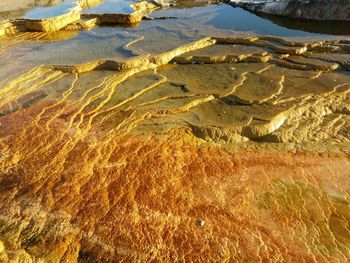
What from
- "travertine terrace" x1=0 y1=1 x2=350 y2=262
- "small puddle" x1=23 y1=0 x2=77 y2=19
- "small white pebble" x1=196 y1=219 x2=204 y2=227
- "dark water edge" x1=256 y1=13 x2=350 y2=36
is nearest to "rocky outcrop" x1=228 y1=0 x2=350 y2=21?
"dark water edge" x1=256 y1=13 x2=350 y2=36

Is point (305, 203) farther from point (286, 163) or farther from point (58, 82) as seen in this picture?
point (58, 82)

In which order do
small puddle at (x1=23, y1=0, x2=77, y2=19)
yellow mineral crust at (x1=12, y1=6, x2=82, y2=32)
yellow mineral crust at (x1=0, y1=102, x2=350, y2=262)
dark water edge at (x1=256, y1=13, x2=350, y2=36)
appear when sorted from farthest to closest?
small puddle at (x1=23, y1=0, x2=77, y2=19), yellow mineral crust at (x1=12, y1=6, x2=82, y2=32), dark water edge at (x1=256, y1=13, x2=350, y2=36), yellow mineral crust at (x1=0, y1=102, x2=350, y2=262)

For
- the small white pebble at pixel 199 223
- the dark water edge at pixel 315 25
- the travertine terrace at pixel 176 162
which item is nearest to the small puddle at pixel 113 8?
the dark water edge at pixel 315 25

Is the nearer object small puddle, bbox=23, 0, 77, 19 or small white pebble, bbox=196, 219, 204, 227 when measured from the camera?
small white pebble, bbox=196, 219, 204, 227

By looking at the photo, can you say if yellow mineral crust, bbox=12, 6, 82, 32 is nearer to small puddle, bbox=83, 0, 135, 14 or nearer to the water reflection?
small puddle, bbox=83, 0, 135, 14

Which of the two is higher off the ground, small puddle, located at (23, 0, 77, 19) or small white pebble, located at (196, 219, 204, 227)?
small white pebble, located at (196, 219, 204, 227)

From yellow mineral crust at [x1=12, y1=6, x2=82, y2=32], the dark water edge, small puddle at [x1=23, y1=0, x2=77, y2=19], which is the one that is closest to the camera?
the dark water edge

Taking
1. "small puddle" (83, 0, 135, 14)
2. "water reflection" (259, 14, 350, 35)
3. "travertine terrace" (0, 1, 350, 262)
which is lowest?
"small puddle" (83, 0, 135, 14)

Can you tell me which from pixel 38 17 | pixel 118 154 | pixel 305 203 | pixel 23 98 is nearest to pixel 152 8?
pixel 38 17

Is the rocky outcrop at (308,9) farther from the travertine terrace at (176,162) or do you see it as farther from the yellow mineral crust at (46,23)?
the yellow mineral crust at (46,23)
